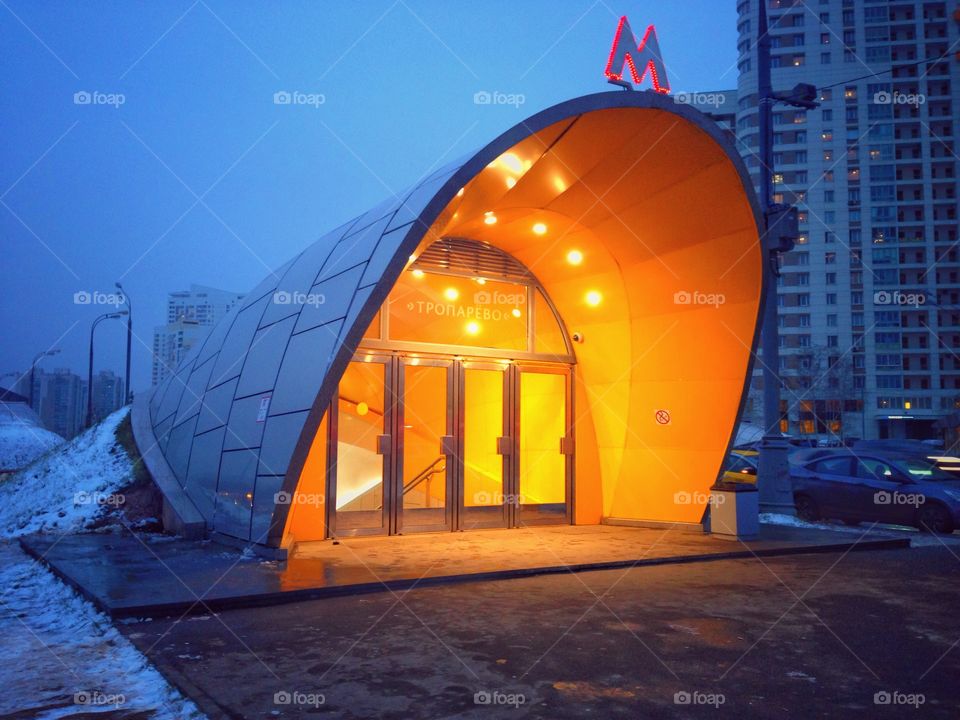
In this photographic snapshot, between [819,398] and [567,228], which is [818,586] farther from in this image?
[819,398]

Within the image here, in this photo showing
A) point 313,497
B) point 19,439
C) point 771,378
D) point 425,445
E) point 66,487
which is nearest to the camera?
point 313,497

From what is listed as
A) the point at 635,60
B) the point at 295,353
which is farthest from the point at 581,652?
the point at 635,60

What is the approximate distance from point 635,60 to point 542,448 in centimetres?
653

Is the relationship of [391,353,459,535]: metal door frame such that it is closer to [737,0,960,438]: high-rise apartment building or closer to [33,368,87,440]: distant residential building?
[737,0,960,438]: high-rise apartment building

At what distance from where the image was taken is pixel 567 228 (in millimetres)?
13133

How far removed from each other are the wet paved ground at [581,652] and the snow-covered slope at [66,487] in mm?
7166

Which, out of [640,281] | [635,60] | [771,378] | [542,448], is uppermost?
[635,60]

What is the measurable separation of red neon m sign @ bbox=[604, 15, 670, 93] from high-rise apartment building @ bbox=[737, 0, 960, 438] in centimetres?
5982

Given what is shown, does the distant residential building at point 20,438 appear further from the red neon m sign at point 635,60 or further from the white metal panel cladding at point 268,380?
the red neon m sign at point 635,60

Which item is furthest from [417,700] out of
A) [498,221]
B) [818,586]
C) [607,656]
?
[498,221]

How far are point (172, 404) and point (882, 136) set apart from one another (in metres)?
72.9

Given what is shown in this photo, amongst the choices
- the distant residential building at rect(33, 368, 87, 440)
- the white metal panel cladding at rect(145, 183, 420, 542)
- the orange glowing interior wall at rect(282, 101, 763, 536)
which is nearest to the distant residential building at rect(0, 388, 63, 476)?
the white metal panel cladding at rect(145, 183, 420, 542)

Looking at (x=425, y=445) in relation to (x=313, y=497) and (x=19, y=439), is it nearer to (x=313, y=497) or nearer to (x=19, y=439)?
(x=313, y=497)

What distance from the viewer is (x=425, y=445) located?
12609 mm
